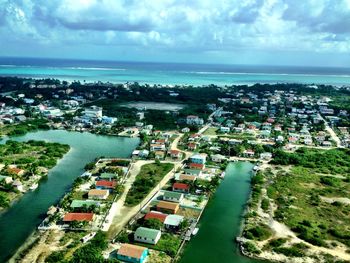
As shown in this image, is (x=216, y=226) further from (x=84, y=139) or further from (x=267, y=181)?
(x=84, y=139)

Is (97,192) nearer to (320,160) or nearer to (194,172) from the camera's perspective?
(194,172)

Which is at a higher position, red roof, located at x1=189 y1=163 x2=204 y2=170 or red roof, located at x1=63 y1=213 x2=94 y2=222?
red roof, located at x1=63 y1=213 x2=94 y2=222

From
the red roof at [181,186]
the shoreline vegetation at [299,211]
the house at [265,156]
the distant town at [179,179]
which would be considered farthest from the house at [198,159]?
the red roof at [181,186]

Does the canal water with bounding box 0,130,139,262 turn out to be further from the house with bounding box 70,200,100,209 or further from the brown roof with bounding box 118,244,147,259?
the brown roof with bounding box 118,244,147,259

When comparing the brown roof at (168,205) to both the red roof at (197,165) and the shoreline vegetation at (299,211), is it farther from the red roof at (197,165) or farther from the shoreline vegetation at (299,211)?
the red roof at (197,165)

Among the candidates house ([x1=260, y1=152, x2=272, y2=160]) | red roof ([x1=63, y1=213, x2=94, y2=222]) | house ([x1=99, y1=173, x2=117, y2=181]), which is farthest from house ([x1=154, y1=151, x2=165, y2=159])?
red roof ([x1=63, y1=213, x2=94, y2=222])

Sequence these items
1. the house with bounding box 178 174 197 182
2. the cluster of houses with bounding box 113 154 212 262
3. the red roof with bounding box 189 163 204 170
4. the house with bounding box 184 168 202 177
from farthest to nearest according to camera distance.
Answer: the red roof with bounding box 189 163 204 170, the house with bounding box 184 168 202 177, the house with bounding box 178 174 197 182, the cluster of houses with bounding box 113 154 212 262

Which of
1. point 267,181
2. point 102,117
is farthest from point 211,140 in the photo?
point 102,117
